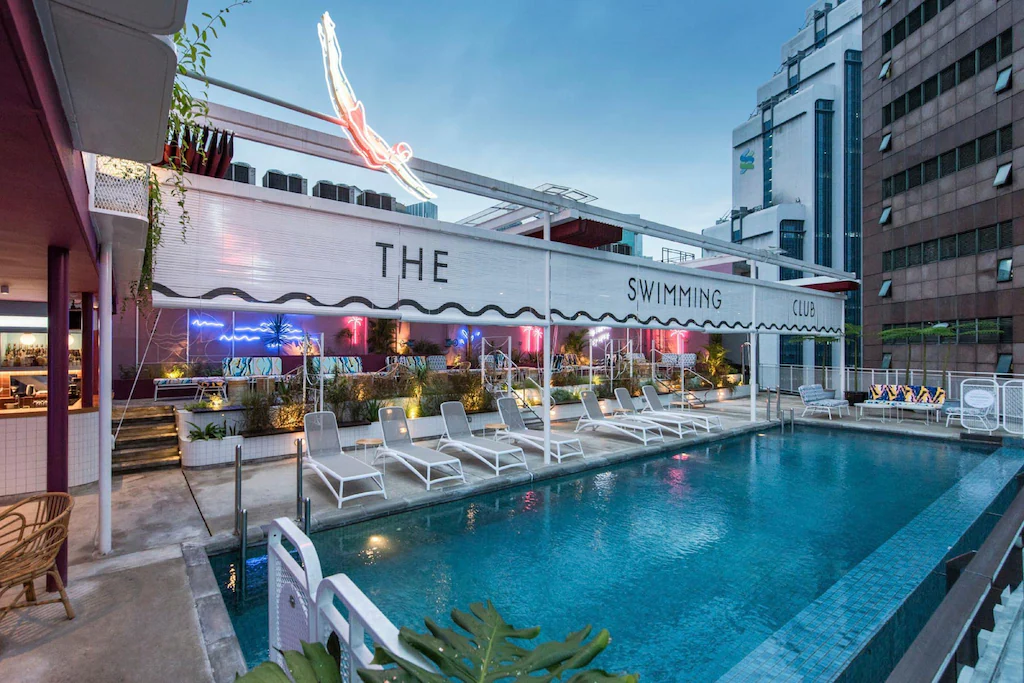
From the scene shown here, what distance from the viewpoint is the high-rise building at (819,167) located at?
1368 inches

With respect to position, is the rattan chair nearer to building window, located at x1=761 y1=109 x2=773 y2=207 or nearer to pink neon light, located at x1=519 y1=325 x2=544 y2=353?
pink neon light, located at x1=519 y1=325 x2=544 y2=353

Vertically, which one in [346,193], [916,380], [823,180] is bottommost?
[916,380]

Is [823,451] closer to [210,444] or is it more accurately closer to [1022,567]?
[1022,567]

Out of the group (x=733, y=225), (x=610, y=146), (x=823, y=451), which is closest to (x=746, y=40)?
(x=610, y=146)

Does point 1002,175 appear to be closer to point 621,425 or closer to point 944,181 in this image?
point 944,181

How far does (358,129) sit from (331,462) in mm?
4428

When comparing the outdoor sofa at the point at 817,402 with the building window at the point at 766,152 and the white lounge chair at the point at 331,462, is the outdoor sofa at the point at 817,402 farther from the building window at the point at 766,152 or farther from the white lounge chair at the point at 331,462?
the building window at the point at 766,152

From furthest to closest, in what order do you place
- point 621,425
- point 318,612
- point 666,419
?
point 666,419 → point 621,425 → point 318,612

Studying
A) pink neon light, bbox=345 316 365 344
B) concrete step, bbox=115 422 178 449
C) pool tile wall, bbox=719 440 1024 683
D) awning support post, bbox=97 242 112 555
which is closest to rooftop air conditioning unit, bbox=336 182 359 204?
pink neon light, bbox=345 316 365 344

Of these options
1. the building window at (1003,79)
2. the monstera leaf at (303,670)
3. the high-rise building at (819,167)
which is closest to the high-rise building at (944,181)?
the building window at (1003,79)

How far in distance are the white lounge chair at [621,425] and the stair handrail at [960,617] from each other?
7762 millimetres

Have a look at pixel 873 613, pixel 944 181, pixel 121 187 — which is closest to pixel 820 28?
pixel 944 181

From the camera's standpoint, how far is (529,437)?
8.98m

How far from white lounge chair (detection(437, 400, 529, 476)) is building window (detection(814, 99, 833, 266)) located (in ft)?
116
